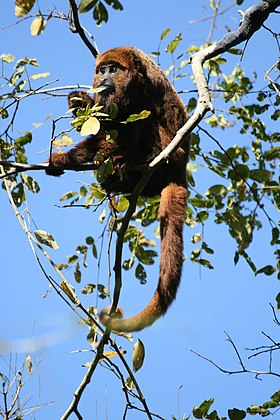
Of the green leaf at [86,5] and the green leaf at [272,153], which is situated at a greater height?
the green leaf at [272,153]

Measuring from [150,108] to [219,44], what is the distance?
0.96 metres

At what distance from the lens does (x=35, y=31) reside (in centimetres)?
323

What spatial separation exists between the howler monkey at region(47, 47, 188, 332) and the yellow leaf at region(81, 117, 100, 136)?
817 mm

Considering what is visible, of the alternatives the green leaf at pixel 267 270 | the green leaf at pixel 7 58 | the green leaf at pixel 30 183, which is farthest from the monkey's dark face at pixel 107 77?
the green leaf at pixel 267 270

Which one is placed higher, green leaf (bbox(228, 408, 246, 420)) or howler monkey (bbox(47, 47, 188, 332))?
howler monkey (bbox(47, 47, 188, 332))

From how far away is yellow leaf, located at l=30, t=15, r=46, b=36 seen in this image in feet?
10.6

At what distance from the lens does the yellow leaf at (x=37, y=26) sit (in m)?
3.24

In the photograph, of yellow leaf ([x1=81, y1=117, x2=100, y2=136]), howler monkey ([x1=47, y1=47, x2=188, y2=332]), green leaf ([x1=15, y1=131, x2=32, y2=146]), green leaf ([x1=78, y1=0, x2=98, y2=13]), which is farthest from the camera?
green leaf ([x1=15, y1=131, x2=32, y2=146])

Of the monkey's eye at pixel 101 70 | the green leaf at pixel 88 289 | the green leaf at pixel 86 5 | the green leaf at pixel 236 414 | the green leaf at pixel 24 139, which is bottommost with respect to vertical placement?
the green leaf at pixel 236 414

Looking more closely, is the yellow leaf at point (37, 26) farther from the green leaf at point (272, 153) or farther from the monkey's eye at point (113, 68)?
the green leaf at point (272, 153)

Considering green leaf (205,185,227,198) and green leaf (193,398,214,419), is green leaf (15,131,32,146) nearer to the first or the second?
green leaf (205,185,227,198)

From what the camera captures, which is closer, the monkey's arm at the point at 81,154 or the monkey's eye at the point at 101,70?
the monkey's arm at the point at 81,154

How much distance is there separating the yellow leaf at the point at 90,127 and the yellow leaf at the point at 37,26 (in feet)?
1.97

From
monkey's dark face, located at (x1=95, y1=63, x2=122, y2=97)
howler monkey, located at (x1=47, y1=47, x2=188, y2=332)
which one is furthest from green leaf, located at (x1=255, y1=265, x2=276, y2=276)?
monkey's dark face, located at (x1=95, y1=63, x2=122, y2=97)
